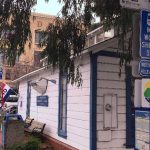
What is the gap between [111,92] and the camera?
1105 centimetres

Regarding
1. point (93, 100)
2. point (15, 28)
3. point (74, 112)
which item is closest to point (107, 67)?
point (93, 100)

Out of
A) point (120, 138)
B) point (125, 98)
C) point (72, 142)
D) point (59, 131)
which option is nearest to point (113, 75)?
point (125, 98)

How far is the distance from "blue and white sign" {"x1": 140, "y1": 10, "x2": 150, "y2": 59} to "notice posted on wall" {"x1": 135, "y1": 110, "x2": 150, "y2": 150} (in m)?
0.72

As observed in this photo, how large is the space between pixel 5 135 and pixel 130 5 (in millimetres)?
10007

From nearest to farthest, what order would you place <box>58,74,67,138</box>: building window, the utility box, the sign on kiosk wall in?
the sign on kiosk wall → <box>58,74,67,138</box>: building window → the utility box

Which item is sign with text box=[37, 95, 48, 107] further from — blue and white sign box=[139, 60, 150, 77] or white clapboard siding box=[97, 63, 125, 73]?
blue and white sign box=[139, 60, 150, 77]

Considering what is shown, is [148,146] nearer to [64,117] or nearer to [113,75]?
[113,75]

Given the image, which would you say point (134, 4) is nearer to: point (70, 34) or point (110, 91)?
point (70, 34)

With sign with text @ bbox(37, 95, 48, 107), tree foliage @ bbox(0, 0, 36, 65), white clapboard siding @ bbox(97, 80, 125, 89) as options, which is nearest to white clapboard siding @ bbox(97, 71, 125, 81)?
white clapboard siding @ bbox(97, 80, 125, 89)

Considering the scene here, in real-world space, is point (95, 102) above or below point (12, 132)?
above

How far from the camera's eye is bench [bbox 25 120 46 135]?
15327 millimetres

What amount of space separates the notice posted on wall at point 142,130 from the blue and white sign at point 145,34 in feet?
2.37

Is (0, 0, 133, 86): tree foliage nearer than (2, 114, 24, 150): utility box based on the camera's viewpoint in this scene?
Yes

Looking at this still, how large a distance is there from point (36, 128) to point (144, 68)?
37.2 ft
